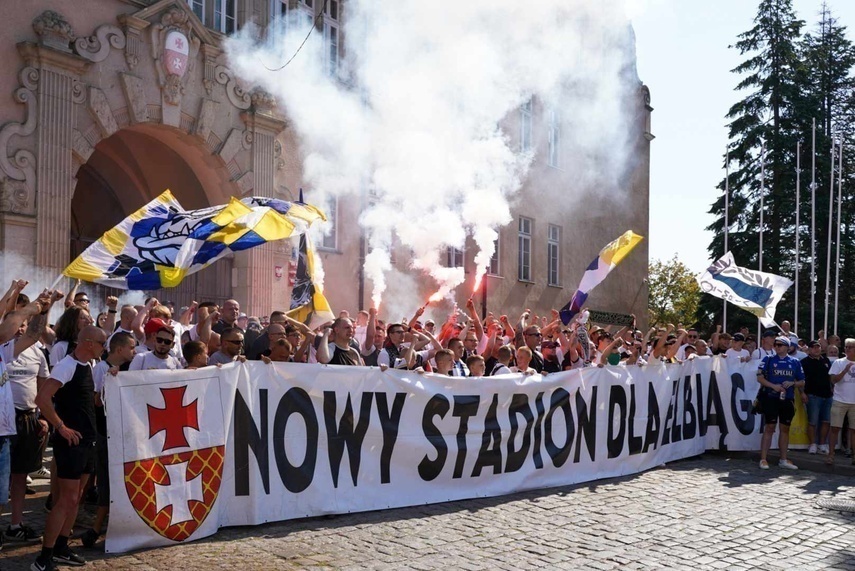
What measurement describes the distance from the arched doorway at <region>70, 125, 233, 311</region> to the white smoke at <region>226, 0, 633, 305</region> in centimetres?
194

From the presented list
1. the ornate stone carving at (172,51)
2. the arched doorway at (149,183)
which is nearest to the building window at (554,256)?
the arched doorway at (149,183)

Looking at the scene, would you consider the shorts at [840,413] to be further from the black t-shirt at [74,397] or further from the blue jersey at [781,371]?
the black t-shirt at [74,397]

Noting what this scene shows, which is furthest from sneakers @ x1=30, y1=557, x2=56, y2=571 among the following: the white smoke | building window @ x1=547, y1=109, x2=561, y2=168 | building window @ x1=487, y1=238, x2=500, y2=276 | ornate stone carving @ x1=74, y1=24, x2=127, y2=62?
building window @ x1=547, y1=109, x2=561, y2=168

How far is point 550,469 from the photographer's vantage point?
947 centimetres

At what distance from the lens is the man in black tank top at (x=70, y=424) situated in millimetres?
5758

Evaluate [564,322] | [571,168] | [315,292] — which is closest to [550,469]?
[315,292]

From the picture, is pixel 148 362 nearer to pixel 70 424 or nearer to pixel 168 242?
pixel 70 424

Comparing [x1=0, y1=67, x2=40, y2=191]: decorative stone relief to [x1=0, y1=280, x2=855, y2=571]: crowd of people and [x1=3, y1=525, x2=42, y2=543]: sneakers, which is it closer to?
[x1=0, y1=280, x2=855, y2=571]: crowd of people

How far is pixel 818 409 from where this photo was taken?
13.1m

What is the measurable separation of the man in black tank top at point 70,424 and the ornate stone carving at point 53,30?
915 centimetres

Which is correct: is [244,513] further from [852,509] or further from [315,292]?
[852,509]

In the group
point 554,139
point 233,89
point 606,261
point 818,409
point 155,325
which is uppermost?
point 554,139

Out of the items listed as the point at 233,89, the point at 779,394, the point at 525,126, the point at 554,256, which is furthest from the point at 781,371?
the point at 554,256

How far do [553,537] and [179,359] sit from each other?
346 centimetres
